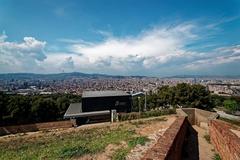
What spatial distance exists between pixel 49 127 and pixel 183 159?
17930 mm

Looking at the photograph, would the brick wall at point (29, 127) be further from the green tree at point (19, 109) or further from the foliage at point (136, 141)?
the foliage at point (136, 141)

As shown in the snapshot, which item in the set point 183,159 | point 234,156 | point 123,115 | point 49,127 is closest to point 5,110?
point 49,127

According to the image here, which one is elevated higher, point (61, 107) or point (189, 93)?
point (189, 93)

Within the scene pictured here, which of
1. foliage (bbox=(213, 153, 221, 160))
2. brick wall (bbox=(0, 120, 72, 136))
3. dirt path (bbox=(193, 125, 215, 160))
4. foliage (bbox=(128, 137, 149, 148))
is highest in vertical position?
foliage (bbox=(128, 137, 149, 148))

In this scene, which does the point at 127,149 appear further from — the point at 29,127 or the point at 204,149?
the point at 29,127

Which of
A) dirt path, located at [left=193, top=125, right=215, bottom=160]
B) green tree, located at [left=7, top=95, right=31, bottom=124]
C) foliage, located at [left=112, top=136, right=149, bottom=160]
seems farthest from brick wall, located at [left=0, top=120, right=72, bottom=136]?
dirt path, located at [left=193, top=125, right=215, bottom=160]

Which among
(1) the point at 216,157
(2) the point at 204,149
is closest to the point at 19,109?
(2) the point at 204,149

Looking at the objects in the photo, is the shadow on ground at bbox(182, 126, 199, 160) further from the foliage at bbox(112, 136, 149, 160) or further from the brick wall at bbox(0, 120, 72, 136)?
the brick wall at bbox(0, 120, 72, 136)

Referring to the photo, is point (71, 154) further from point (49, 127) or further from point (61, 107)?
point (61, 107)

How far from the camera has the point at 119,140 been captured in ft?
38.3

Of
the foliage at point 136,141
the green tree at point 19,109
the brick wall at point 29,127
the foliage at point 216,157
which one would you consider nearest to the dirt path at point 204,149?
the foliage at point 216,157

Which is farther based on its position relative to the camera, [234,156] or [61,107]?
[61,107]

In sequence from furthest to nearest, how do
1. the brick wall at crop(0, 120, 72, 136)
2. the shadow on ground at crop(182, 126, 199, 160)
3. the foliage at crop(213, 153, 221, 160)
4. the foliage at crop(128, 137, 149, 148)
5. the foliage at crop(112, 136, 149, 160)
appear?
the brick wall at crop(0, 120, 72, 136)
the foliage at crop(128, 137, 149, 148)
the shadow on ground at crop(182, 126, 199, 160)
the foliage at crop(213, 153, 221, 160)
the foliage at crop(112, 136, 149, 160)

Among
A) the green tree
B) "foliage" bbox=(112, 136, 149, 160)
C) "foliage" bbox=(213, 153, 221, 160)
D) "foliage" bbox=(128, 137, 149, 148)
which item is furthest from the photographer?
the green tree
